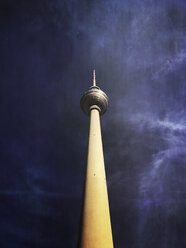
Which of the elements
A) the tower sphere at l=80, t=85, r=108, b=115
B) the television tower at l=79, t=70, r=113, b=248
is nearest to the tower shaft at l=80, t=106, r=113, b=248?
the television tower at l=79, t=70, r=113, b=248

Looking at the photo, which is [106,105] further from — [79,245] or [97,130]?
[79,245]

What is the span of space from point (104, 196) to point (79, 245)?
4.58 metres

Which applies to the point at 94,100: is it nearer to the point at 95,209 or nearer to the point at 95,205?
the point at 95,205

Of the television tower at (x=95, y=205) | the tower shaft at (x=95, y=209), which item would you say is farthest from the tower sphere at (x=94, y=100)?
the tower shaft at (x=95, y=209)

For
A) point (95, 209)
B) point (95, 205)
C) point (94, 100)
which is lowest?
point (95, 209)

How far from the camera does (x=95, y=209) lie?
15.3 meters

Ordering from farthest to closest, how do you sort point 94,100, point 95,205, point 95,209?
1. point 94,100
2. point 95,205
3. point 95,209

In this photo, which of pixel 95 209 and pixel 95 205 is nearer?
pixel 95 209

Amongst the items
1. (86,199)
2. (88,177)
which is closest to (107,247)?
(86,199)

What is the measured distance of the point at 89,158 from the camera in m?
20.6

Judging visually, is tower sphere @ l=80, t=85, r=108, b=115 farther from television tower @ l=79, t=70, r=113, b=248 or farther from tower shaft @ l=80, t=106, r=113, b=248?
tower shaft @ l=80, t=106, r=113, b=248

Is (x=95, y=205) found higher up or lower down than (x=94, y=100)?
lower down

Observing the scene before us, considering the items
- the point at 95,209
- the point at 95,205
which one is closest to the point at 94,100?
the point at 95,205

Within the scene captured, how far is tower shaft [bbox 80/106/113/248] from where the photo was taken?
44.4 feet
